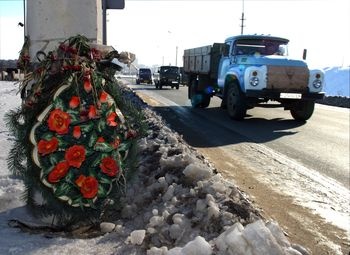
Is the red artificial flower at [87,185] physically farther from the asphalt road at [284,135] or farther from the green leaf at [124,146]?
the asphalt road at [284,135]

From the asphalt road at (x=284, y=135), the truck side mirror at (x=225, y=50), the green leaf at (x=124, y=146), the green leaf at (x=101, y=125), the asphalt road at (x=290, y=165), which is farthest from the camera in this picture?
the truck side mirror at (x=225, y=50)

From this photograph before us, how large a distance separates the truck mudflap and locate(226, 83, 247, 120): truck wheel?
1.53ft

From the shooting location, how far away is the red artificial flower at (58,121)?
3.08 metres

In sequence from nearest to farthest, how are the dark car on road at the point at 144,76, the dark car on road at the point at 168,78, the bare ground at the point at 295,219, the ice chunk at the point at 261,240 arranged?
1. the ice chunk at the point at 261,240
2. the bare ground at the point at 295,219
3. the dark car on road at the point at 168,78
4. the dark car on road at the point at 144,76

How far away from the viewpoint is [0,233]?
131 inches

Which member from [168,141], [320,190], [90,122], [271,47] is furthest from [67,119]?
[271,47]

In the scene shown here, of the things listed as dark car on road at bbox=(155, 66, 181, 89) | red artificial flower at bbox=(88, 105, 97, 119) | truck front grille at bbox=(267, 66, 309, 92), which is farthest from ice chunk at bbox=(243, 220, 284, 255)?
dark car on road at bbox=(155, 66, 181, 89)

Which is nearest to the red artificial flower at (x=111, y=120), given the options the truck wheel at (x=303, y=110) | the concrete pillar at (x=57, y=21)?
the concrete pillar at (x=57, y=21)

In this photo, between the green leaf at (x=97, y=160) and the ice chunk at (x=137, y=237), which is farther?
the green leaf at (x=97, y=160)

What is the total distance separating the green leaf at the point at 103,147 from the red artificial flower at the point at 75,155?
99 mm

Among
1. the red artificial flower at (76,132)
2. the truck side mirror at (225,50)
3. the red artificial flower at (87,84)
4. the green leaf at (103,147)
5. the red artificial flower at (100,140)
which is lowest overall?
the green leaf at (103,147)

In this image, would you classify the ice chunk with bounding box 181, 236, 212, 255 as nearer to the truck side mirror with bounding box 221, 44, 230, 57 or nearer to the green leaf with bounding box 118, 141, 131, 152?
the green leaf with bounding box 118, 141, 131, 152

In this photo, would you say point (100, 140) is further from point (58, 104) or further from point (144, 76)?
point (144, 76)

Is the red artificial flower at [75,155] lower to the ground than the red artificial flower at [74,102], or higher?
lower
